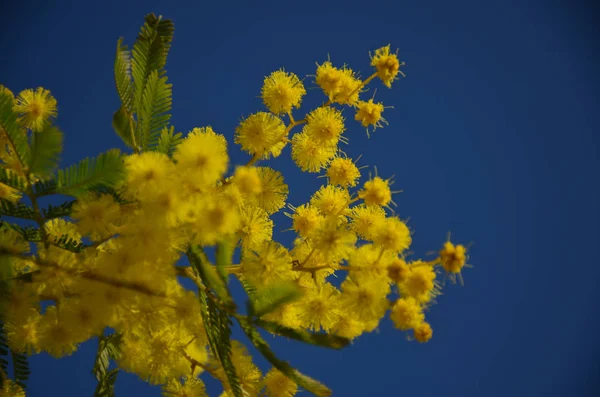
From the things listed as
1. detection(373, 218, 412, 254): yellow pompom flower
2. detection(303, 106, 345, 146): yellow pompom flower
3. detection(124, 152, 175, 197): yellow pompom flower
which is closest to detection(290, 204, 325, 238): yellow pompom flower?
detection(303, 106, 345, 146): yellow pompom flower

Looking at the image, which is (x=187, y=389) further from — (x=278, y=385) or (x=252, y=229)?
(x=252, y=229)

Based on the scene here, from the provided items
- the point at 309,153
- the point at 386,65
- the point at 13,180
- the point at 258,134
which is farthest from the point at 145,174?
the point at 386,65

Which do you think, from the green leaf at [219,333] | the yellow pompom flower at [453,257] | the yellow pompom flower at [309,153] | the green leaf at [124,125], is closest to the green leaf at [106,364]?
the green leaf at [219,333]

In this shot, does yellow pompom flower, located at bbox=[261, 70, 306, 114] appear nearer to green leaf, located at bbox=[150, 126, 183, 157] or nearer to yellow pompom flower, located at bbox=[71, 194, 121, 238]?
green leaf, located at bbox=[150, 126, 183, 157]

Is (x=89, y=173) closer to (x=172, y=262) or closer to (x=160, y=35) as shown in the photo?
(x=172, y=262)

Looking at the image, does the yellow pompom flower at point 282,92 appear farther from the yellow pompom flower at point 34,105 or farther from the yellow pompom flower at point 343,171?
the yellow pompom flower at point 34,105

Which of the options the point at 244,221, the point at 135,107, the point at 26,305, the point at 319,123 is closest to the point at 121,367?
the point at 26,305
